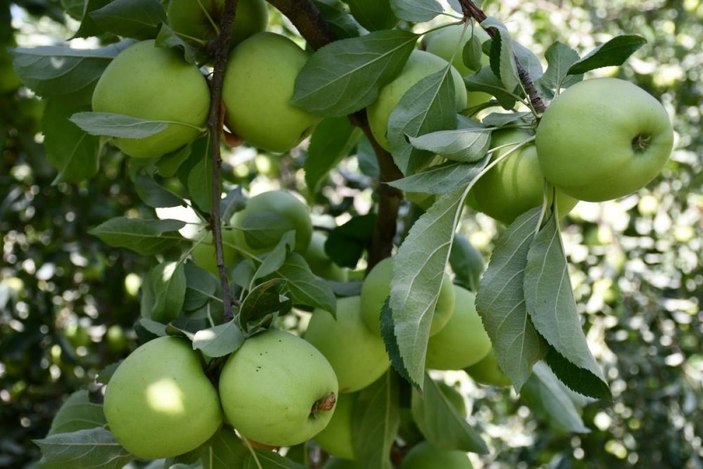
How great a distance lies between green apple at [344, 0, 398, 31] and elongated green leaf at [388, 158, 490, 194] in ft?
1.17

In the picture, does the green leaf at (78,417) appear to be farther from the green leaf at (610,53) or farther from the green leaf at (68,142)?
the green leaf at (610,53)

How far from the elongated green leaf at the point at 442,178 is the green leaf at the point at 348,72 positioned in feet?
0.74

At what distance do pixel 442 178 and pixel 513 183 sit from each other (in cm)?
9

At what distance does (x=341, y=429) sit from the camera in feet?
4.83

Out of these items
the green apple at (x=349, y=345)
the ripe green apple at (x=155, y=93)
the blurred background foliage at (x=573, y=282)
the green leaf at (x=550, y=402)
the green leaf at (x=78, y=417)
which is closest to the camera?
the ripe green apple at (x=155, y=93)

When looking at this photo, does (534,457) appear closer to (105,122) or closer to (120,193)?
(120,193)

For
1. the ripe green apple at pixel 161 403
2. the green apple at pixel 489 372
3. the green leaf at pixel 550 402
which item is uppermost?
the ripe green apple at pixel 161 403

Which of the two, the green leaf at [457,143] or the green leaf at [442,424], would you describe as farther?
the green leaf at [442,424]

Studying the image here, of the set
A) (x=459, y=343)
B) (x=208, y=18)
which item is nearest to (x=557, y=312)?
(x=459, y=343)

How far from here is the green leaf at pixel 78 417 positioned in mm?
1219

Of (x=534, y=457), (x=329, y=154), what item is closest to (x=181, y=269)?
(x=329, y=154)

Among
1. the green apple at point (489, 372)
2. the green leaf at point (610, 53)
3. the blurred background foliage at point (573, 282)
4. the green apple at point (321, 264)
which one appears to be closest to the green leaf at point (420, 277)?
the green leaf at point (610, 53)

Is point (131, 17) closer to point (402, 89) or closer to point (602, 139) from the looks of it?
point (402, 89)

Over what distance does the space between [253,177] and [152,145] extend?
4.98 ft
